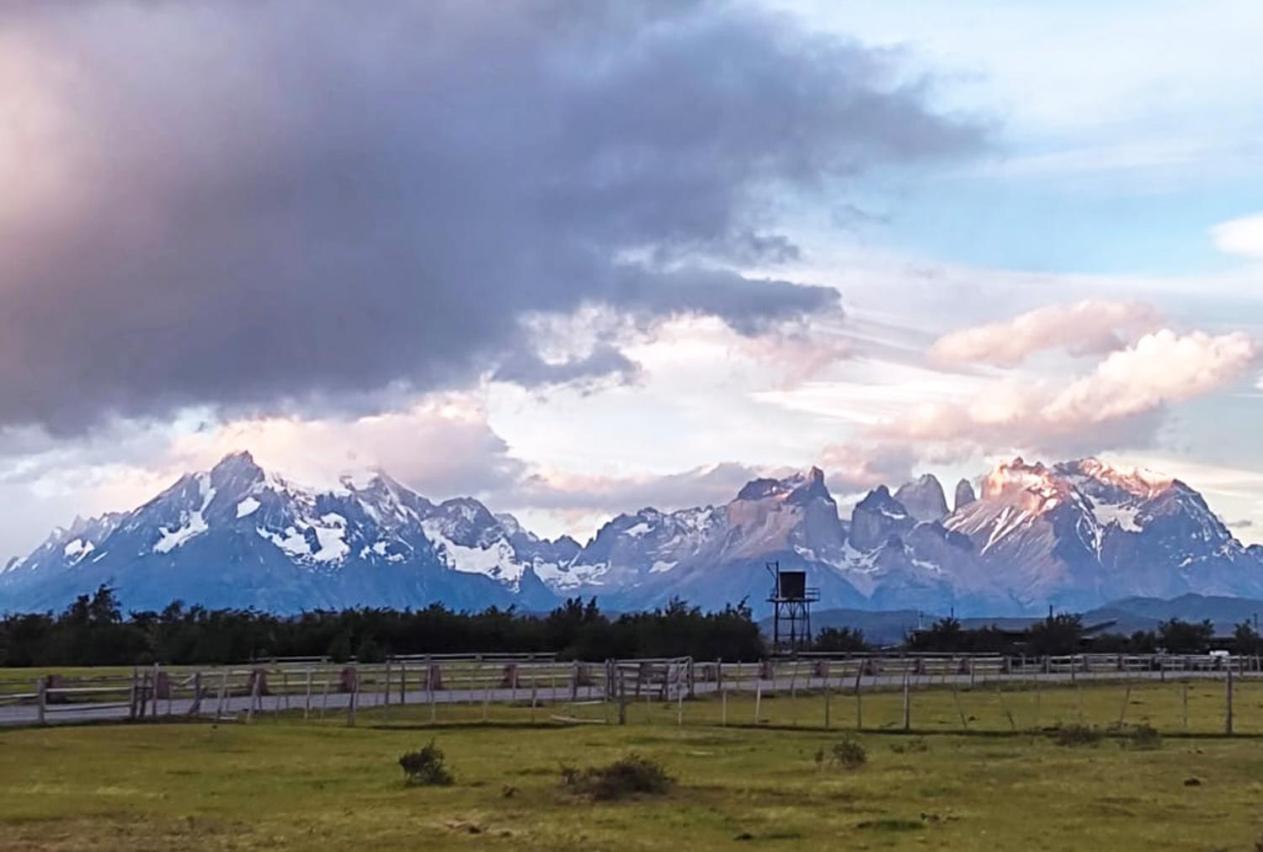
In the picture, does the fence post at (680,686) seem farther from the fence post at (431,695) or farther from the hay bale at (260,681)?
the hay bale at (260,681)

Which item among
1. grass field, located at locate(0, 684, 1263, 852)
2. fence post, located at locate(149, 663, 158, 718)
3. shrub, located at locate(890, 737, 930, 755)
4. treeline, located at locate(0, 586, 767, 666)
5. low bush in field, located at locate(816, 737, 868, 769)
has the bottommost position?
grass field, located at locate(0, 684, 1263, 852)

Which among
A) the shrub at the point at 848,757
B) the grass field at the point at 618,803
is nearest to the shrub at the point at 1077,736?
the grass field at the point at 618,803

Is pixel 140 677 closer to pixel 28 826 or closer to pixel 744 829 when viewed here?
pixel 28 826

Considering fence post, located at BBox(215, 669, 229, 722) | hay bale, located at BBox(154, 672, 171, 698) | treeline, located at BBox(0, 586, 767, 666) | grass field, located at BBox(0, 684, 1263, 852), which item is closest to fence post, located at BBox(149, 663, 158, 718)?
hay bale, located at BBox(154, 672, 171, 698)

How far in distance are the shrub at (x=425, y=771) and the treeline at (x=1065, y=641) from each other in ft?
320

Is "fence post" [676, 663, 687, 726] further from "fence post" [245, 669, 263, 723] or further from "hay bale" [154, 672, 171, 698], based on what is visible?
"hay bale" [154, 672, 171, 698]

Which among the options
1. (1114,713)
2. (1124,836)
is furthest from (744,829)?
(1114,713)

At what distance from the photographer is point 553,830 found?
77.4 ft

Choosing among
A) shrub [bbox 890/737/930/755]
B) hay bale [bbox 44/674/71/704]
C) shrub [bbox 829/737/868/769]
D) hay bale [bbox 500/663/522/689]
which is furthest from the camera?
hay bale [bbox 500/663/522/689]

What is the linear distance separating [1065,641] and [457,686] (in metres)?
77.8

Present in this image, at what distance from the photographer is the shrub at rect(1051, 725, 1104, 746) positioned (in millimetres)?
39062

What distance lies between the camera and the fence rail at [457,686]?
155 ft

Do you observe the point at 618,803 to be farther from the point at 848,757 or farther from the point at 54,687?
the point at 54,687

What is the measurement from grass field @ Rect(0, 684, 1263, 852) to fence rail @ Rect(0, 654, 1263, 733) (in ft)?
9.78
